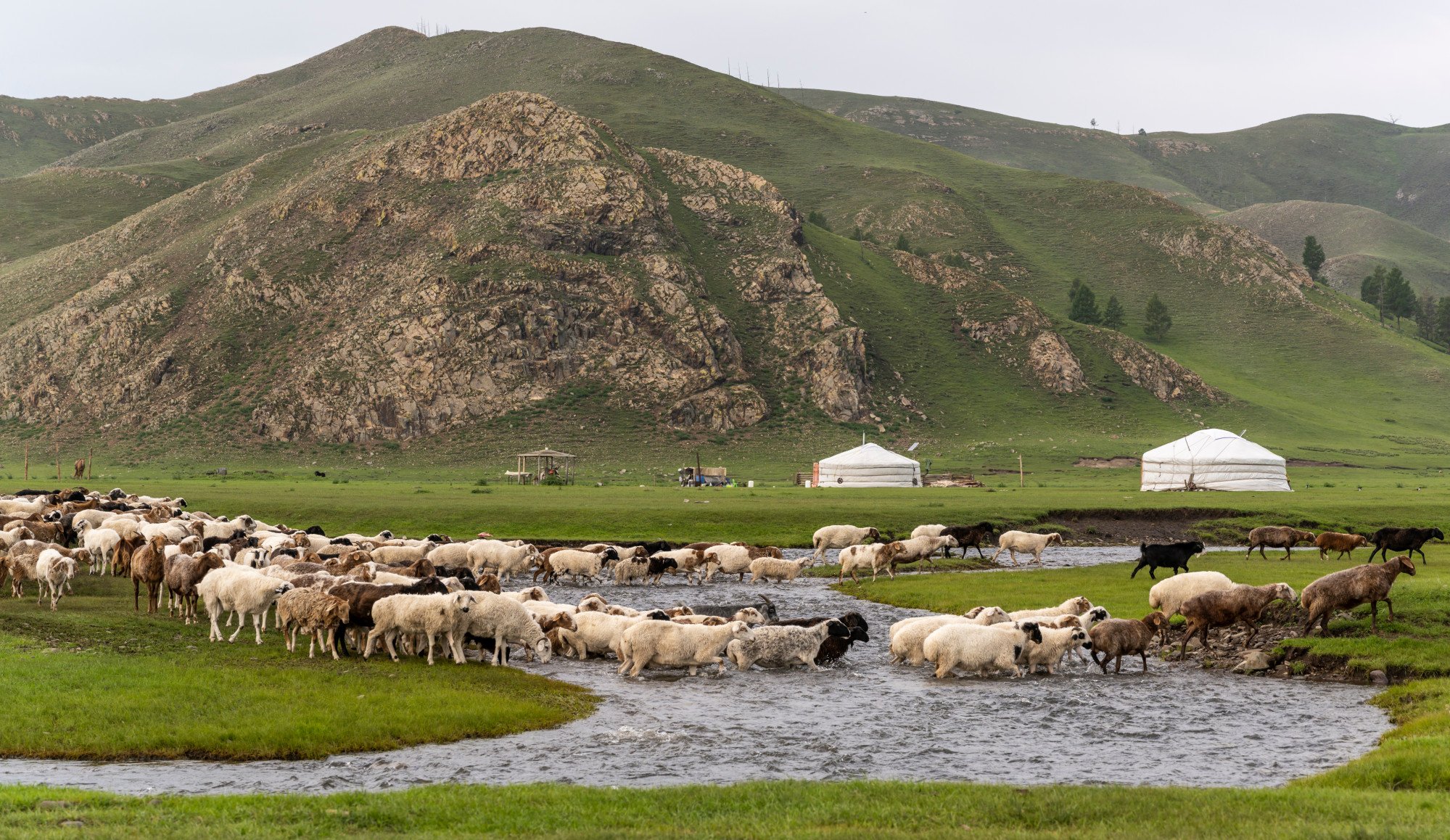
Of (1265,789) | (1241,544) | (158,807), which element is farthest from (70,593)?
(1241,544)

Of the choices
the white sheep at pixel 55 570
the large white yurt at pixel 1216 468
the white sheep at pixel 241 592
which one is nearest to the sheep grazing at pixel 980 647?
the white sheep at pixel 241 592

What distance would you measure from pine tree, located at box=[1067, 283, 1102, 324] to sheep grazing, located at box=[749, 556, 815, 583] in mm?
147540

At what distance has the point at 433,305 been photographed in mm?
125000

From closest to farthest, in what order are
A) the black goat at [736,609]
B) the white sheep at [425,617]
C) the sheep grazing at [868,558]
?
the white sheep at [425,617] < the black goat at [736,609] < the sheep grazing at [868,558]

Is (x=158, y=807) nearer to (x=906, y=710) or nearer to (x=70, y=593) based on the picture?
(x=906, y=710)

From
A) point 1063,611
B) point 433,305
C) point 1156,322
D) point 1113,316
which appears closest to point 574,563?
point 1063,611

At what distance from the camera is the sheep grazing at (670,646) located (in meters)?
23.9

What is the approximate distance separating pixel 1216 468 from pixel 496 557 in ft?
212

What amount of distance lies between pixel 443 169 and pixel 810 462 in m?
66.3

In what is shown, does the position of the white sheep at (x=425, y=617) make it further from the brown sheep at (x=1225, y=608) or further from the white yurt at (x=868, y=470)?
the white yurt at (x=868, y=470)

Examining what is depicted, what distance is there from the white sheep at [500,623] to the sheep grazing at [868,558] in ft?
57.2

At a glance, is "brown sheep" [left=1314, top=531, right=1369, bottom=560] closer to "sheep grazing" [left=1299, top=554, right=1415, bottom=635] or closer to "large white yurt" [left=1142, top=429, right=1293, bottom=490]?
"sheep grazing" [left=1299, top=554, right=1415, bottom=635]

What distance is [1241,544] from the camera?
5281 cm

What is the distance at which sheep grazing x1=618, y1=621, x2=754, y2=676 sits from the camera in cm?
2392
